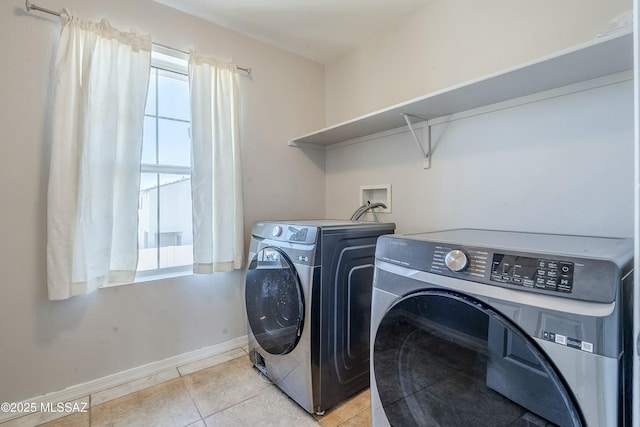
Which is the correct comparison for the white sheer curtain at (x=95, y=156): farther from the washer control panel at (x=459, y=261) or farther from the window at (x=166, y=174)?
the washer control panel at (x=459, y=261)

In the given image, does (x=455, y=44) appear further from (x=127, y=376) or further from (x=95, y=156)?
(x=127, y=376)

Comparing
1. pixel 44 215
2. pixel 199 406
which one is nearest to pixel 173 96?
pixel 44 215

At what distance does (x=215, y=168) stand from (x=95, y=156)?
639mm

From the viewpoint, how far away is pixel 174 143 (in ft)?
6.61

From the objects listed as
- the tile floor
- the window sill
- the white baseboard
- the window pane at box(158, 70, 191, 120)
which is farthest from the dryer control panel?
the window pane at box(158, 70, 191, 120)

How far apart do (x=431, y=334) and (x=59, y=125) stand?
77.0 inches

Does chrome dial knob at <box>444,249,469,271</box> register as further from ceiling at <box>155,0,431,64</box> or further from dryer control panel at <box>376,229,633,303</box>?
ceiling at <box>155,0,431,64</box>

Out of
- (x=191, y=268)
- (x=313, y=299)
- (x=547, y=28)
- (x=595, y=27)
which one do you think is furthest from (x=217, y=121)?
(x=595, y=27)

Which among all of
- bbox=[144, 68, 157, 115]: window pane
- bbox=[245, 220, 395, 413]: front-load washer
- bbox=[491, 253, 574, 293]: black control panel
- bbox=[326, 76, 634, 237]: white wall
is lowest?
bbox=[245, 220, 395, 413]: front-load washer

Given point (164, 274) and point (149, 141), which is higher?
point (149, 141)

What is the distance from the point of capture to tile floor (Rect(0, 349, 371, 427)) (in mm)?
1457

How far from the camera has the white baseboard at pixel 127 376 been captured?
5.10 ft

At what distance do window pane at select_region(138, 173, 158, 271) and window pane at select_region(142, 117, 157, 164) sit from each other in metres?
0.10

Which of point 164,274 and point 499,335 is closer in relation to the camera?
point 499,335
